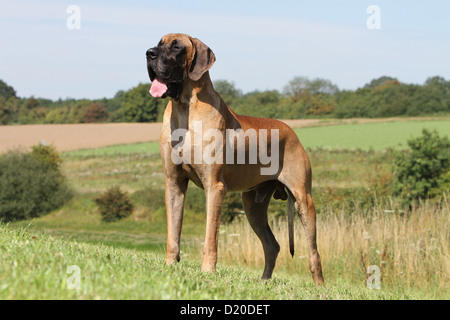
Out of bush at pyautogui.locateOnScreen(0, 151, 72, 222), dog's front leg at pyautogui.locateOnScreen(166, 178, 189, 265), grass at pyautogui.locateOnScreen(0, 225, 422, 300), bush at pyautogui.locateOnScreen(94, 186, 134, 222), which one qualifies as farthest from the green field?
grass at pyautogui.locateOnScreen(0, 225, 422, 300)

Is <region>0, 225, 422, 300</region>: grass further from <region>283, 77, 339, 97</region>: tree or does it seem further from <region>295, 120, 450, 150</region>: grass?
<region>283, 77, 339, 97</region>: tree

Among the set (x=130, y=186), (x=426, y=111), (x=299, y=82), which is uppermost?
(x=299, y=82)

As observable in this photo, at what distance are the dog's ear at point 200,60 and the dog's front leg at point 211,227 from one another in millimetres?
1258

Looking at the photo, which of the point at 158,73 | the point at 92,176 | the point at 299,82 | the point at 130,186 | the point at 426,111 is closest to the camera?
the point at 158,73

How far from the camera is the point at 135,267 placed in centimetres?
501

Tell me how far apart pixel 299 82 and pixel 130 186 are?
204 feet

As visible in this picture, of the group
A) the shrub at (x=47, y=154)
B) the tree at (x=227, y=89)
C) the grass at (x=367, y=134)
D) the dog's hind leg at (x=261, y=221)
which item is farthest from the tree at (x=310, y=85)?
the dog's hind leg at (x=261, y=221)

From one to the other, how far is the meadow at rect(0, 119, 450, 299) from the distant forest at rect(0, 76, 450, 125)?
75.1ft

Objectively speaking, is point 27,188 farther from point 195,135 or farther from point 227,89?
point 227,89

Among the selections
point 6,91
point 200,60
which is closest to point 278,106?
point 6,91

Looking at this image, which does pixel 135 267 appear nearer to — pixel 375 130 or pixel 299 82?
pixel 375 130

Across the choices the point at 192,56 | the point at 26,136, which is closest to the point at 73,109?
the point at 26,136

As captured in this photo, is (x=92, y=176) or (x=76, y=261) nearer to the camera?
(x=76, y=261)

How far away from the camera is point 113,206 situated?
1040 inches
